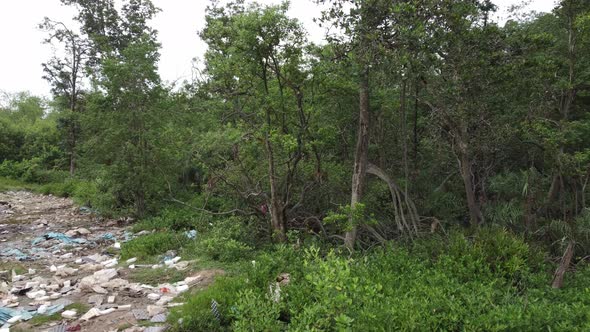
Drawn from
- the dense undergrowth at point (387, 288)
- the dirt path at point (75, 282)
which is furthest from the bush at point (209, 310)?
the dirt path at point (75, 282)

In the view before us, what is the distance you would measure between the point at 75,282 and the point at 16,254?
2.69m

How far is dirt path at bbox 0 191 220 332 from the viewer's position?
4.51 m

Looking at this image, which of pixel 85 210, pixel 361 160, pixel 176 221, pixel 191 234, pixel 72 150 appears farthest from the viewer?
pixel 72 150

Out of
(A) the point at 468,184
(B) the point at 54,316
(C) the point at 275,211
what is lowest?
(B) the point at 54,316

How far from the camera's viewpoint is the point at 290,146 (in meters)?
6.65

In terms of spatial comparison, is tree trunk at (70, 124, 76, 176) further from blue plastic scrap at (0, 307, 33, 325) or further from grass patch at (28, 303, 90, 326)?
grass patch at (28, 303, 90, 326)

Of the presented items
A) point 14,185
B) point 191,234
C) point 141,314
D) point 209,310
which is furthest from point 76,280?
point 14,185

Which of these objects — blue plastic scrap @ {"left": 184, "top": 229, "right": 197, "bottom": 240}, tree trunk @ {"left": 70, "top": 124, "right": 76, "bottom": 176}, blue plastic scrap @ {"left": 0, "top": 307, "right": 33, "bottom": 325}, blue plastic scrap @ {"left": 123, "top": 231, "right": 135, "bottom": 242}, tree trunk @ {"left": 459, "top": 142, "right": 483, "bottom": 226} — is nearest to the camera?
blue plastic scrap @ {"left": 0, "top": 307, "right": 33, "bottom": 325}

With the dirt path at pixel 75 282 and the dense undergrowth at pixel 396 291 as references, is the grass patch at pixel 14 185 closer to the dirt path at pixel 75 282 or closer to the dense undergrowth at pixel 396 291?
the dirt path at pixel 75 282

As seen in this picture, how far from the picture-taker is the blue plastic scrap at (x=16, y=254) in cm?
750

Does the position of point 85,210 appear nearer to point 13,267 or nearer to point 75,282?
point 13,267

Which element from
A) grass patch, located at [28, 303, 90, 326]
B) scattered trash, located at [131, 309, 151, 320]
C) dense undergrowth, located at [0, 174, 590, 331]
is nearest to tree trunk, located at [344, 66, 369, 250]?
dense undergrowth, located at [0, 174, 590, 331]

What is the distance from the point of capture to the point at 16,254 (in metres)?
7.73

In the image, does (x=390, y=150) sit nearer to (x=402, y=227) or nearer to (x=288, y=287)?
(x=402, y=227)
